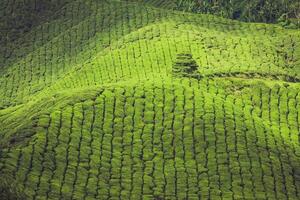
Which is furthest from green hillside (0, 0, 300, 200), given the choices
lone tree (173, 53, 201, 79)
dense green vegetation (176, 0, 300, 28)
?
dense green vegetation (176, 0, 300, 28)

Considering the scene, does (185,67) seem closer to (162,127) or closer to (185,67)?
(185,67)

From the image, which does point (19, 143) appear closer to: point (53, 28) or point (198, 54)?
point (198, 54)

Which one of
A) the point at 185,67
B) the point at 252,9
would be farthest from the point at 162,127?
the point at 252,9

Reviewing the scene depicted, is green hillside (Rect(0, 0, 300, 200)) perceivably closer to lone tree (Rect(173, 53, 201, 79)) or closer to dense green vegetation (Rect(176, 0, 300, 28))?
lone tree (Rect(173, 53, 201, 79))

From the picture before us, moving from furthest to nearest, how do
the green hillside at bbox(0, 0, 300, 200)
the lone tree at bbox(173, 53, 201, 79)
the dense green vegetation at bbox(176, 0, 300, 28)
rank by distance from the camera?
the dense green vegetation at bbox(176, 0, 300, 28), the lone tree at bbox(173, 53, 201, 79), the green hillside at bbox(0, 0, 300, 200)

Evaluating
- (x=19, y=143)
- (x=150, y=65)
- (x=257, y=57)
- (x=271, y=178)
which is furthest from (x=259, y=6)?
(x=19, y=143)

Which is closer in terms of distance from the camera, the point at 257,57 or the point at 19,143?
the point at 19,143
